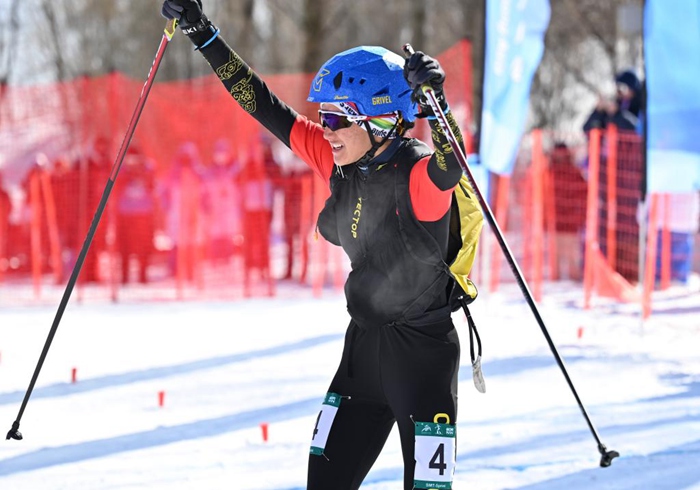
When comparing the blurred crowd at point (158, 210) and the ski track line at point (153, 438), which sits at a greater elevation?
the blurred crowd at point (158, 210)

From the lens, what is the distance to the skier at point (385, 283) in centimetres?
284

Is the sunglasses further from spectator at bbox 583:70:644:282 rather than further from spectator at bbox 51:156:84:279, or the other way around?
spectator at bbox 51:156:84:279

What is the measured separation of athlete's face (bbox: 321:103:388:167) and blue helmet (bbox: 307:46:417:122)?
6 centimetres

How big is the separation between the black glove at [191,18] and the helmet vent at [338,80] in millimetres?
587

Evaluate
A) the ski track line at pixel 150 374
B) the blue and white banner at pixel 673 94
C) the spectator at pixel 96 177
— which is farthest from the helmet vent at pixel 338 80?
the spectator at pixel 96 177

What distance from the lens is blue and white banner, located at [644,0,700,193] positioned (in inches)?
294

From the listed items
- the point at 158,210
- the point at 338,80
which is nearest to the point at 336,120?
the point at 338,80

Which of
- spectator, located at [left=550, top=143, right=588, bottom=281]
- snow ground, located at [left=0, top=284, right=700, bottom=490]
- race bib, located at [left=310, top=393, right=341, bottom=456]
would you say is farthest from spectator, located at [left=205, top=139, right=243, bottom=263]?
race bib, located at [left=310, top=393, right=341, bottom=456]

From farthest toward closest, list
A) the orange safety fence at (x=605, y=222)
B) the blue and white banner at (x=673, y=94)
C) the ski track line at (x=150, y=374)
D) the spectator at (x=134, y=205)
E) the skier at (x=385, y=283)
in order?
the spectator at (x=134, y=205), the orange safety fence at (x=605, y=222), the blue and white banner at (x=673, y=94), the ski track line at (x=150, y=374), the skier at (x=385, y=283)

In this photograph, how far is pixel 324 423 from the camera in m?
2.99

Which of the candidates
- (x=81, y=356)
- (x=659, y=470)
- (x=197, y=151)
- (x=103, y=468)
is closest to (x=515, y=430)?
(x=659, y=470)

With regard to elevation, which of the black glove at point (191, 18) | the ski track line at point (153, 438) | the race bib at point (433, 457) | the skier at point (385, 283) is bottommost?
the ski track line at point (153, 438)

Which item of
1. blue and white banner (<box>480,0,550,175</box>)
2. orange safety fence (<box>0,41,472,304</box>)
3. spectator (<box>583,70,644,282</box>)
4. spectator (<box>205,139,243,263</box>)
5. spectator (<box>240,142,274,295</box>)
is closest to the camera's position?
blue and white banner (<box>480,0,550,175</box>)

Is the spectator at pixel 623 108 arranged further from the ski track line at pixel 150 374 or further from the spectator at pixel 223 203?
the ski track line at pixel 150 374
